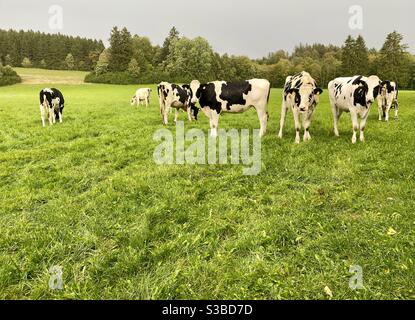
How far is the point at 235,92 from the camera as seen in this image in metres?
12.0

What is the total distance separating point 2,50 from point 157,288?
373 feet

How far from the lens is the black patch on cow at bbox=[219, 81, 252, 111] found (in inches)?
469

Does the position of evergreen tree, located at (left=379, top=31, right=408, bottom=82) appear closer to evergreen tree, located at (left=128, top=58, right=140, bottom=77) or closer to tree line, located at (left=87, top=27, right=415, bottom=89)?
tree line, located at (left=87, top=27, right=415, bottom=89)

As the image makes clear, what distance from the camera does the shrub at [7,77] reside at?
6831 cm

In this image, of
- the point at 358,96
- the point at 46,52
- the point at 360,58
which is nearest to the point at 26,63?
the point at 46,52

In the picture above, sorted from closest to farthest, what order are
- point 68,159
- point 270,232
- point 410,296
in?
point 410,296
point 270,232
point 68,159

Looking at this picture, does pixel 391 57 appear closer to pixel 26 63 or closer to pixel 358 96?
pixel 358 96

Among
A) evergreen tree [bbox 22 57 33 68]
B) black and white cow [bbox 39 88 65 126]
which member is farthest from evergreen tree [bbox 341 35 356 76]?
evergreen tree [bbox 22 57 33 68]

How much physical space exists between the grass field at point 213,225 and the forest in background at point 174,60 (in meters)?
57.6

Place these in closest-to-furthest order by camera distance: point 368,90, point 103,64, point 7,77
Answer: point 368,90
point 7,77
point 103,64

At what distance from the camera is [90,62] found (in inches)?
3824

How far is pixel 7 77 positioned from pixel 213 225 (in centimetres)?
7775
